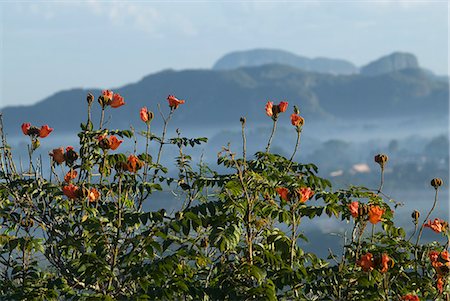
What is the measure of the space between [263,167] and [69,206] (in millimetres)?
1574

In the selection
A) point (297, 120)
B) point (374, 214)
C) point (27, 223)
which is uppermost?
point (297, 120)

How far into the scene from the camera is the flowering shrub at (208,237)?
525 centimetres

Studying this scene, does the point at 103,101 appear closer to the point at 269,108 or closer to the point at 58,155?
the point at 58,155

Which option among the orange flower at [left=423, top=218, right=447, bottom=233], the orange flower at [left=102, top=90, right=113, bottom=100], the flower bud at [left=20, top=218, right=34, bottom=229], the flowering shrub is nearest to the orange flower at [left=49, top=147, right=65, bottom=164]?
the flowering shrub

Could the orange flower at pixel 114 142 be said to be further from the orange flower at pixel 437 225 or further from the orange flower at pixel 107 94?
the orange flower at pixel 437 225

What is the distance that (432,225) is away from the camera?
242 inches

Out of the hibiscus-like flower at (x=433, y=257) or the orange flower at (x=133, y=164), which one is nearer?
the orange flower at (x=133, y=164)

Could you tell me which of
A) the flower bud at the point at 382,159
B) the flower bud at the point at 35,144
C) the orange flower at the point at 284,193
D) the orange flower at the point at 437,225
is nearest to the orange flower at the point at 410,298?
the orange flower at the point at 437,225

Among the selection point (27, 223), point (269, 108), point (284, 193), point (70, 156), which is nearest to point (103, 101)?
point (70, 156)

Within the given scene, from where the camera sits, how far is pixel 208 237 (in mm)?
5629

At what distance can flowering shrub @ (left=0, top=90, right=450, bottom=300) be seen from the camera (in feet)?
17.2

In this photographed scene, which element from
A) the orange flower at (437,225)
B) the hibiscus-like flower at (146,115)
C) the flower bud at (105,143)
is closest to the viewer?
the flower bud at (105,143)

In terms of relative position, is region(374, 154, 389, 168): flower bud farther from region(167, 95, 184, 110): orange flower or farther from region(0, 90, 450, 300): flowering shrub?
region(167, 95, 184, 110): orange flower

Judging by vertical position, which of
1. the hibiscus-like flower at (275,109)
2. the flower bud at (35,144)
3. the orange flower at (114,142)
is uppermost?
the hibiscus-like flower at (275,109)
